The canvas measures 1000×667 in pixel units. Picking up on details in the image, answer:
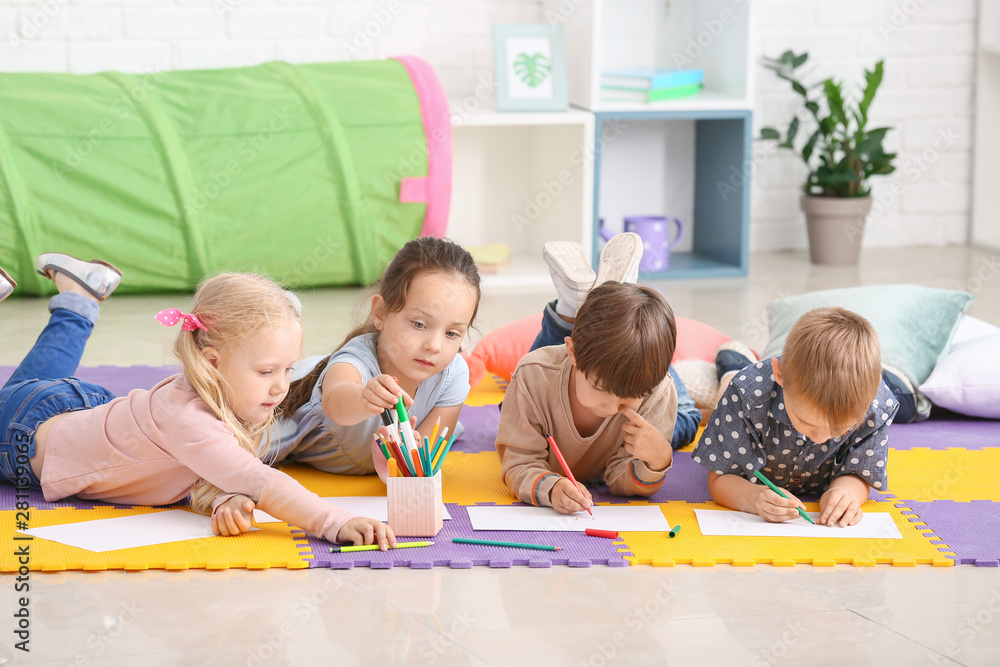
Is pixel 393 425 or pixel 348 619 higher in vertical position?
pixel 393 425

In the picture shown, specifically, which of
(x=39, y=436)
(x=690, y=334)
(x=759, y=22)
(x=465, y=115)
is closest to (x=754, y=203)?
(x=759, y=22)

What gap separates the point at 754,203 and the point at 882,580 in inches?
98.4

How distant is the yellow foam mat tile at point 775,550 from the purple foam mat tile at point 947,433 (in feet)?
1.41

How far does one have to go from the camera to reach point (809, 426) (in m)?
1.42

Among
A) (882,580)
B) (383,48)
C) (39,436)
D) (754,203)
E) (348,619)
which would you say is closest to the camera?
(348,619)

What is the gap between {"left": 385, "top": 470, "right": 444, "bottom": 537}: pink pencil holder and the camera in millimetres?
1380

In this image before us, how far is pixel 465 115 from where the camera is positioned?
10.1 feet

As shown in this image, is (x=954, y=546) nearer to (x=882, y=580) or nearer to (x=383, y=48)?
(x=882, y=580)
